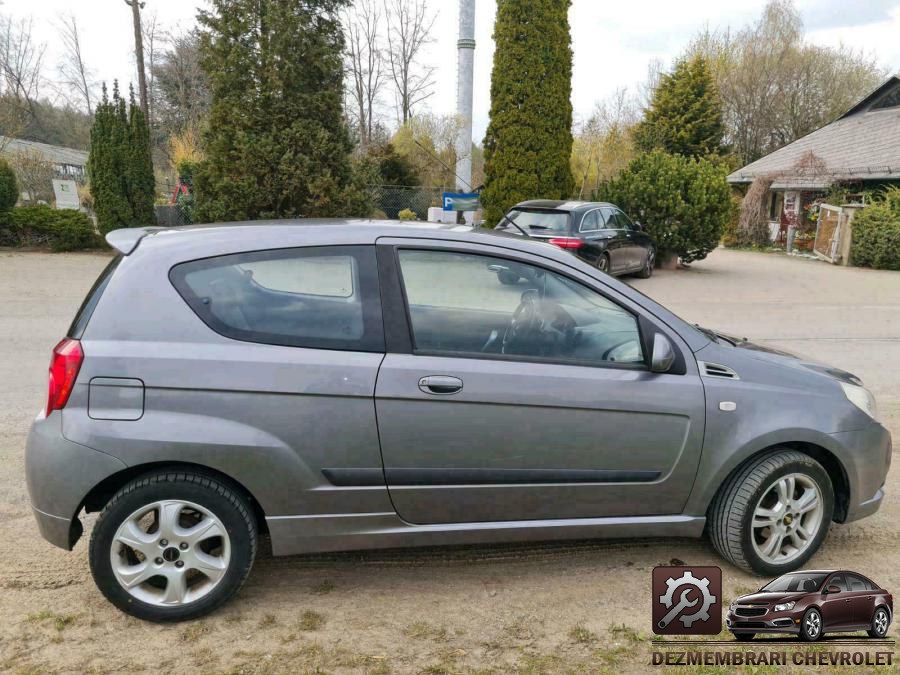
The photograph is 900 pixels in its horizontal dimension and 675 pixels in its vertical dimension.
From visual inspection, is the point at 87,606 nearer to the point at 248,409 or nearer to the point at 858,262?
the point at 248,409

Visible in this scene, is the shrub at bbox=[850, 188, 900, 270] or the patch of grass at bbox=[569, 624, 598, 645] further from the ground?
the shrub at bbox=[850, 188, 900, 270]

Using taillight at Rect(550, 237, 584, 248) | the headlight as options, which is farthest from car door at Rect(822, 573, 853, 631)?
taillight at Rect(550, 237, 584, 248)

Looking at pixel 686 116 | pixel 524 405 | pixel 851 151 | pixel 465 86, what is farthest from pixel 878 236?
pixel 524 405

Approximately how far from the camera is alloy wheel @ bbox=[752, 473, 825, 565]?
3289 millimetres

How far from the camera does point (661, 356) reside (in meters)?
3.11

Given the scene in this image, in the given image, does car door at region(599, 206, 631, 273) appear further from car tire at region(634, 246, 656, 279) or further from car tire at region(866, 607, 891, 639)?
car tire at region(866, 607, 891, 639)

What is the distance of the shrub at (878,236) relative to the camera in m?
18.9

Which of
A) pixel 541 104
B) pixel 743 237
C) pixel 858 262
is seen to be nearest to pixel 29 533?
pixel 541 104

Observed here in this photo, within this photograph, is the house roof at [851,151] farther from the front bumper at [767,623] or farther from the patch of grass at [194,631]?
the patch of grass at [194,631]

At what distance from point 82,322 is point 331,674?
1710mm

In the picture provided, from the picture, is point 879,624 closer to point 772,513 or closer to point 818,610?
point 818,610

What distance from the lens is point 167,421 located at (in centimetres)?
276

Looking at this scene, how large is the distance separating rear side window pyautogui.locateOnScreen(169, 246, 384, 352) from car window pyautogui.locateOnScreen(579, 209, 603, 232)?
10.4 m

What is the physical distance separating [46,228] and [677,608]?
703 inches
